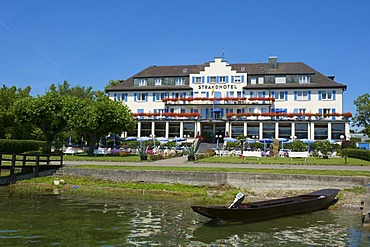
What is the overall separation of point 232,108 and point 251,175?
44.8 metres

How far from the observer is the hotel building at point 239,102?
6209cm

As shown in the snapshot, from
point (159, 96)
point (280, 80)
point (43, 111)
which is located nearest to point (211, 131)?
point (159, 96)

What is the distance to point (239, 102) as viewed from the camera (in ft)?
217

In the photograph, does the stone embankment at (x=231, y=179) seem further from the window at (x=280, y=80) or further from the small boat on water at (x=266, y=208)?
the window at (x=280, y=80)

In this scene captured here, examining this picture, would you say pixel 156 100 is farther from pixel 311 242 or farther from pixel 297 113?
pixel 311 242

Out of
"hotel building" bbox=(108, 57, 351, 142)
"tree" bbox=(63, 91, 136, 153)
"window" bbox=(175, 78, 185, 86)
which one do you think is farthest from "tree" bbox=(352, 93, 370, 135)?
"tree" bbox=(63, 91, 136, 153)

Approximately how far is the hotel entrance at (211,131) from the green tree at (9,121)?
1108 inches

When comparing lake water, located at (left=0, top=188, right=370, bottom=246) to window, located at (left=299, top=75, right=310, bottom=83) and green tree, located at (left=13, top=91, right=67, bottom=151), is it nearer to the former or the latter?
green tree, located at (left=13, top=91, right=67, bottom=151)

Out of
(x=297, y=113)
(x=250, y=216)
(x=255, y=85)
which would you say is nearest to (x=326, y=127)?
(x=297, y=113)

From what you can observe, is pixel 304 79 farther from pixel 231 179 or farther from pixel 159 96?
pixel 231 179

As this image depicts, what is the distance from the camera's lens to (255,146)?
176 ft

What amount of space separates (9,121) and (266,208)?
4951cm

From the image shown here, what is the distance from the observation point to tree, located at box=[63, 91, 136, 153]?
43.1m

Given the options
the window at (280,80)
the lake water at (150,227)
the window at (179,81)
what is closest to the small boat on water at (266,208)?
the lake water at (150,227)
